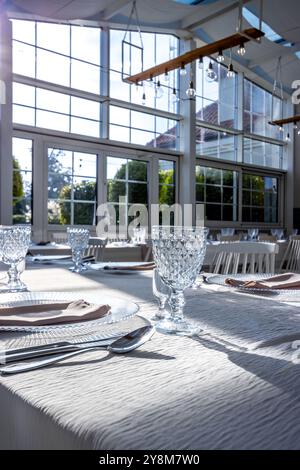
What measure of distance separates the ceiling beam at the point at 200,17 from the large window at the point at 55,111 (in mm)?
2364

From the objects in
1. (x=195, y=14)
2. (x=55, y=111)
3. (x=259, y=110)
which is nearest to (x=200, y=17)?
(x=195, y=14)

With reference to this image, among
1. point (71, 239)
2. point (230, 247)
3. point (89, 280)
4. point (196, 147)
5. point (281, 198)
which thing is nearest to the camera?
point (89, 280)

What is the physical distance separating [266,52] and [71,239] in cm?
901

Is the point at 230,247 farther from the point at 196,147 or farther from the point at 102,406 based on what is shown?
the point at 196,147

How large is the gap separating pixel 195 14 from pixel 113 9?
182 cm

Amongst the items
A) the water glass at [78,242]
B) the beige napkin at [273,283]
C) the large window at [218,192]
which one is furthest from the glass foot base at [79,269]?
the large window at [218,192]

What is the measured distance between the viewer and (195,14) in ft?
26.1

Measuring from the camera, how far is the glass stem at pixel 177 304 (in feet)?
2.35

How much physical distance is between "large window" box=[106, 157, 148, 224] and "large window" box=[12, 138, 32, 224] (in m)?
1.44

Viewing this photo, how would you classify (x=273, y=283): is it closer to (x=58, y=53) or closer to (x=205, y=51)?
(x=205, y=51)

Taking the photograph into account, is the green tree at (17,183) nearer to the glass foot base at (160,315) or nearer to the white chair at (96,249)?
the white chair at (96,249)

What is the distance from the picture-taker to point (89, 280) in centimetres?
128

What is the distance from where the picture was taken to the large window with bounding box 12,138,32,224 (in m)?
6.37
